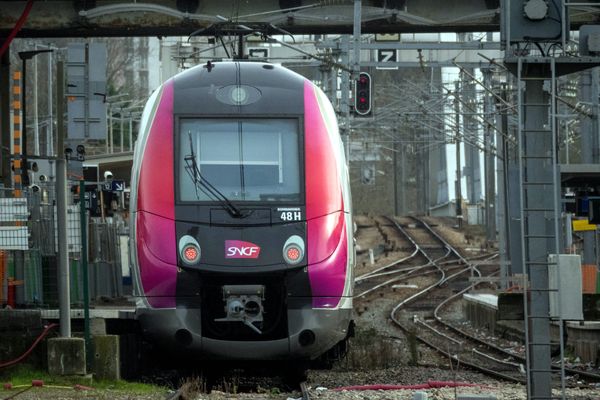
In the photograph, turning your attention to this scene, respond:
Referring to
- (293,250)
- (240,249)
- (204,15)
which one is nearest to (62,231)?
(240,249)

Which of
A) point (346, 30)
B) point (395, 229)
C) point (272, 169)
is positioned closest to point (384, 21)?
point (346, 30)

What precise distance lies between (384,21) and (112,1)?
4.49 meters

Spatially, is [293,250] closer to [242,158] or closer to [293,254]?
[293,254]

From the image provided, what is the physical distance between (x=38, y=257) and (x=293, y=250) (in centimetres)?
589

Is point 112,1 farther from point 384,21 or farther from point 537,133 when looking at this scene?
point 537,133

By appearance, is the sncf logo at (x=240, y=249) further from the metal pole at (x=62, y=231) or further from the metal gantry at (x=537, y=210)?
the metal gantry at (x=537, y=210)

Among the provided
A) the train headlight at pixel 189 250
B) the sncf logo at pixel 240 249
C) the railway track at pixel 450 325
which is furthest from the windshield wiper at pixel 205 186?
the railway track at pixel 450 325

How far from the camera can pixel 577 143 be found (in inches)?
2427

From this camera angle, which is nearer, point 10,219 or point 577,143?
point 10,219

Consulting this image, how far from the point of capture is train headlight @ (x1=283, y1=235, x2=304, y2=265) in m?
13.2

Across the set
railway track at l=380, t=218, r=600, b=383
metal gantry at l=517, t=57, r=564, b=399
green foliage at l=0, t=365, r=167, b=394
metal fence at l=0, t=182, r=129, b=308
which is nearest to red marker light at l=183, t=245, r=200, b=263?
green foliage at l=0, t=365, r=167, b=394

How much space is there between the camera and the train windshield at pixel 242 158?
13664 millimetres

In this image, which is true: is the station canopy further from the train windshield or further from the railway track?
the train windshield

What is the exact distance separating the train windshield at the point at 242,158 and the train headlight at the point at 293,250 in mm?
467
